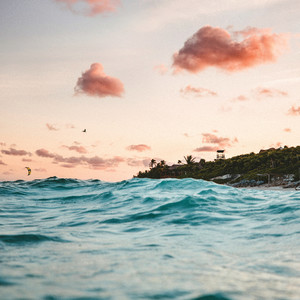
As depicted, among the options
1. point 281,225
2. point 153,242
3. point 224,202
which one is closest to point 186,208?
point 224,202

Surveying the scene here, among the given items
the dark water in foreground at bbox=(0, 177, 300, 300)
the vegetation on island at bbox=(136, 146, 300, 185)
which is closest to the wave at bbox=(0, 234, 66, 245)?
the dark water in foreground at bbox=(0, 177, 300, 300)

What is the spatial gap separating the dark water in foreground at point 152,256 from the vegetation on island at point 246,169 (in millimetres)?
39378

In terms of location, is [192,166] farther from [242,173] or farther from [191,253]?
[191,253]

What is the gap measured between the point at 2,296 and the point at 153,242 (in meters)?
3.49

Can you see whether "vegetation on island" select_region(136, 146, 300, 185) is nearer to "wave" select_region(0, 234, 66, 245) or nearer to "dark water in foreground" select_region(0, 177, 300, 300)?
"dark water in foreground" select_region(0, 177, 300, 300)

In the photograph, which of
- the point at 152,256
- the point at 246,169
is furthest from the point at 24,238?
the point at 246,169

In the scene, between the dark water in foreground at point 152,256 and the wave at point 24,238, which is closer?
the dark water in foreground at point 152,256

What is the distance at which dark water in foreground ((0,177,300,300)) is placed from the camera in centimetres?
394

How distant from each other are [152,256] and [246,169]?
203 feet

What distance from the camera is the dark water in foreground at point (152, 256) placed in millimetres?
3936

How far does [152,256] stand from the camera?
5484 mm

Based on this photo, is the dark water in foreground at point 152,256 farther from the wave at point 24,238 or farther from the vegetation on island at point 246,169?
the vegetation on island at point 246,169

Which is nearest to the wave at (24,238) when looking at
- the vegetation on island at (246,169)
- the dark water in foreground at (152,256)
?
the dark water in foreground at (152,256)

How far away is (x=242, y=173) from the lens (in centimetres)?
6369
